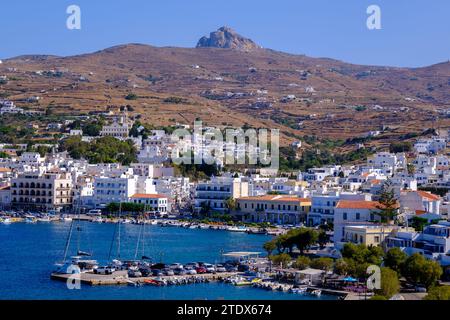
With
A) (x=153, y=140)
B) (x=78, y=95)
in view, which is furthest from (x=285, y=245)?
(x=78, y=95)

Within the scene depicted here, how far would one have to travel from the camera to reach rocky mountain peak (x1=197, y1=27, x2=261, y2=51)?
447 feet

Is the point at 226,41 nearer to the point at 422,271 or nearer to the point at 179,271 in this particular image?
the point at 179,271

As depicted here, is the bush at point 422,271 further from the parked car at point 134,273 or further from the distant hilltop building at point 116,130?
the distant hilltop building at point 116,130

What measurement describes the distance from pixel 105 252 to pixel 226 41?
377ft

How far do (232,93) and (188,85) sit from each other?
8.37 meters

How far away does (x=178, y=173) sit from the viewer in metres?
43.6

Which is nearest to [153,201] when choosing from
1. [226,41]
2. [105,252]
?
[105,252]

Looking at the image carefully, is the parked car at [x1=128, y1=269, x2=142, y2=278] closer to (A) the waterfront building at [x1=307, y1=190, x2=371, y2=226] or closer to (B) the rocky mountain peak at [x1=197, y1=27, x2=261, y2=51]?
(A) the waterfront building at [x1=307, y1=190, x2=371, y2=226]

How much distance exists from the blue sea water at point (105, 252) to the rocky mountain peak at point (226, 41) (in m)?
104

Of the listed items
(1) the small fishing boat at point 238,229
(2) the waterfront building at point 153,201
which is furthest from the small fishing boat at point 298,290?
(2) the waterfront building at point 153,201

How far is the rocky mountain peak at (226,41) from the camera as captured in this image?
136m

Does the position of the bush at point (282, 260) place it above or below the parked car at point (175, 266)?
above
